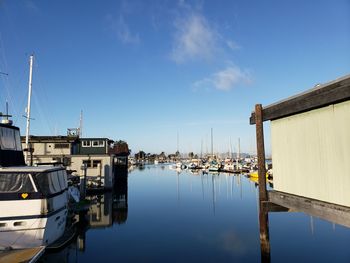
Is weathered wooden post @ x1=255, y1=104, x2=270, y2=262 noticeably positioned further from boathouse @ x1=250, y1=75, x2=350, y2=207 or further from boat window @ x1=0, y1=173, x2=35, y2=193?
boat window @ x1=0, y1=173, x2=35, y2=193

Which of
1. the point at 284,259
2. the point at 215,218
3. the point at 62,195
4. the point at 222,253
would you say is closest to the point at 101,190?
the point at 215,218

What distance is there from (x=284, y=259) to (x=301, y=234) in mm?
7125

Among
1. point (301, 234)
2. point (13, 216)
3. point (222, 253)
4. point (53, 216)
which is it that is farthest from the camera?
point (301, 234)

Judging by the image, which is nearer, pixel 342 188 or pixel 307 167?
pixel 342 188

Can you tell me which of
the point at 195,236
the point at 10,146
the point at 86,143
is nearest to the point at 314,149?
the point at 195,236

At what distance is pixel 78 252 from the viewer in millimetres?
19500

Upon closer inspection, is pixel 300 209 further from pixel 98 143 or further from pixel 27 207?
pixel 98 143

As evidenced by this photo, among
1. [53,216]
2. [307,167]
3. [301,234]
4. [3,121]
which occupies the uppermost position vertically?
[3,121]

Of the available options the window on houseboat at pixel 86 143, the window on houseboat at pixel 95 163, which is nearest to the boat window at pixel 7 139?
the window on houseboat at pixel 95 163

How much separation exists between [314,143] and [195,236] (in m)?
16.3

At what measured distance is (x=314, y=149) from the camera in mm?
9484

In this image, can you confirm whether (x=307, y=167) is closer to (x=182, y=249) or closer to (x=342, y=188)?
(x=342, y=188)

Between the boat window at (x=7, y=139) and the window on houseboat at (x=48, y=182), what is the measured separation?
11.5 feet

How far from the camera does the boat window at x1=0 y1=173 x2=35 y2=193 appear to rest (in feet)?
52.5
